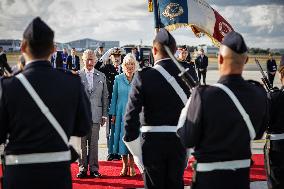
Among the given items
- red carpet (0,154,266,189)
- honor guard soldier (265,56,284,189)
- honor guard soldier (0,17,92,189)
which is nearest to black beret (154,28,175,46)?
honor guard soldier (265,56,284,189)

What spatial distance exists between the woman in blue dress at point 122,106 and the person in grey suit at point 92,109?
22 centimetres

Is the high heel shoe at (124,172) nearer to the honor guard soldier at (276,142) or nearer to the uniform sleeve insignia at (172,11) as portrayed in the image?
the uniform sleeve insignia at (172,11)

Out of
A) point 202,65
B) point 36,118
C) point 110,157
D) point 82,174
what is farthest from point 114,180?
point 202,65

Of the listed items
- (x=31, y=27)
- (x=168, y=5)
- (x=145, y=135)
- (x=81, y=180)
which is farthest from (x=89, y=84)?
(x=31, y=27)

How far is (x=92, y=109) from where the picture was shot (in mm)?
6949

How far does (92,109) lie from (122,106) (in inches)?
20.6

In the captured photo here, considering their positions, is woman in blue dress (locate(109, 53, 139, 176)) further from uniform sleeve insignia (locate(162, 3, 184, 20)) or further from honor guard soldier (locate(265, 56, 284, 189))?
honor guard soldier (locate(265, 56, 284, 189))

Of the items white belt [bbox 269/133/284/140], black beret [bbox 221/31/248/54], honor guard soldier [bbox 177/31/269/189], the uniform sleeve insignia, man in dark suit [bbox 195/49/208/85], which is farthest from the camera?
man in dark suit [bbox 195/49/208/85]

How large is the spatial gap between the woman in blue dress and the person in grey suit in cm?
22

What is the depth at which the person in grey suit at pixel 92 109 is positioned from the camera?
6902 millimetres

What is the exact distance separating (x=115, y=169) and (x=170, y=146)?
141 inches

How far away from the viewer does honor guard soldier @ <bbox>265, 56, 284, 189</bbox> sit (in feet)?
13.9

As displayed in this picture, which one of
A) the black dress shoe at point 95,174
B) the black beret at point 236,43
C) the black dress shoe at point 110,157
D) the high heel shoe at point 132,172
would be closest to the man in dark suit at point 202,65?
the black dress shoe at point 110,157

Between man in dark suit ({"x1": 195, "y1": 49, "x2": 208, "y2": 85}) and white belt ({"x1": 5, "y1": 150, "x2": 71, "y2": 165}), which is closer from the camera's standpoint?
white belt ({"x1": 5, "y1": 150, "x2": 71, "y2": 165})
